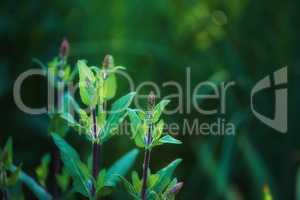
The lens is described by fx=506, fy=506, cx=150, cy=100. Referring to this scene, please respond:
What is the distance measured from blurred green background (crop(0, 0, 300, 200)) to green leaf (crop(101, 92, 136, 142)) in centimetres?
51

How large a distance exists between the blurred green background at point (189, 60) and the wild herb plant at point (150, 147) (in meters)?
0.52

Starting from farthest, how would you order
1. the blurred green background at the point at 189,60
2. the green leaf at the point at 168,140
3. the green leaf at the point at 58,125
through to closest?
1. the blurred green background at the point at 189,60
2. the green leaf at the point at 58,125
3. the green leaf at the point at 168,140

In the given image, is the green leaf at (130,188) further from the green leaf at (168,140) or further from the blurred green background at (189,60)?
the blurred green background at (189,60)

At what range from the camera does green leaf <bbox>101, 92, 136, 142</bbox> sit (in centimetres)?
65

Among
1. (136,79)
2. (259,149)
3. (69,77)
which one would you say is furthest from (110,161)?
(69,77)

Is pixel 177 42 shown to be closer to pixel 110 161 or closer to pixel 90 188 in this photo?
pixel 110 161

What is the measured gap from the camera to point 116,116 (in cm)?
68

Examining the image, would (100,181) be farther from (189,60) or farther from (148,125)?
(189,60)

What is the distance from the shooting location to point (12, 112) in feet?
4.37

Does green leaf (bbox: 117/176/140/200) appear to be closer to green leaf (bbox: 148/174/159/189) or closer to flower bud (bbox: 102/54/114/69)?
green leaf (bbox: 148/174/159/189)

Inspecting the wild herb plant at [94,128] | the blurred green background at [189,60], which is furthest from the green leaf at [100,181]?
the blurred green background at [189,60]

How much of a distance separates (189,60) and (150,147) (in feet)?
2.74

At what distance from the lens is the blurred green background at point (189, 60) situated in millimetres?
1248

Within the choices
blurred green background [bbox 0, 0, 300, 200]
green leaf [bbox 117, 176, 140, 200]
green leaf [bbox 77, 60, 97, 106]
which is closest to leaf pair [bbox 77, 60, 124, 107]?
green leaf [bbox 77, 60, 97, 106]
